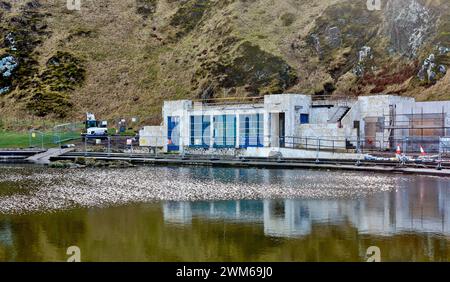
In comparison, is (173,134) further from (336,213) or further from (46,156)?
(336,213)

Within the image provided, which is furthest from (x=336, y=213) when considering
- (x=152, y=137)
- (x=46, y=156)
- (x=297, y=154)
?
(x=152, y=137)

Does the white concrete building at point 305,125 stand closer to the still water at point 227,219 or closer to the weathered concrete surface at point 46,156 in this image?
the weathered concrete surface at point 46,156

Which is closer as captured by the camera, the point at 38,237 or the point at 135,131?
the point at 38,237

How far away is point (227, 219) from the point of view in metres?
25.7

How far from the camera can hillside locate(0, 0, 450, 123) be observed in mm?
90500

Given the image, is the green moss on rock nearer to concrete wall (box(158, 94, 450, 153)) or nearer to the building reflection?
concrete wall (box(158, 94, 450, 153))

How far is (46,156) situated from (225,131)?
19572mm

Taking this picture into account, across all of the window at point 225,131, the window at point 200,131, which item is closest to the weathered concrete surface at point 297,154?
the window at point 225,131

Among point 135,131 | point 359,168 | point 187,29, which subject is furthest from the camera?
point 187,29

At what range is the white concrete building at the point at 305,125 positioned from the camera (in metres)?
59.1

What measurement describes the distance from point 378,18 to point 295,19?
1818 cm

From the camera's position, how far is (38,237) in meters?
21.8
